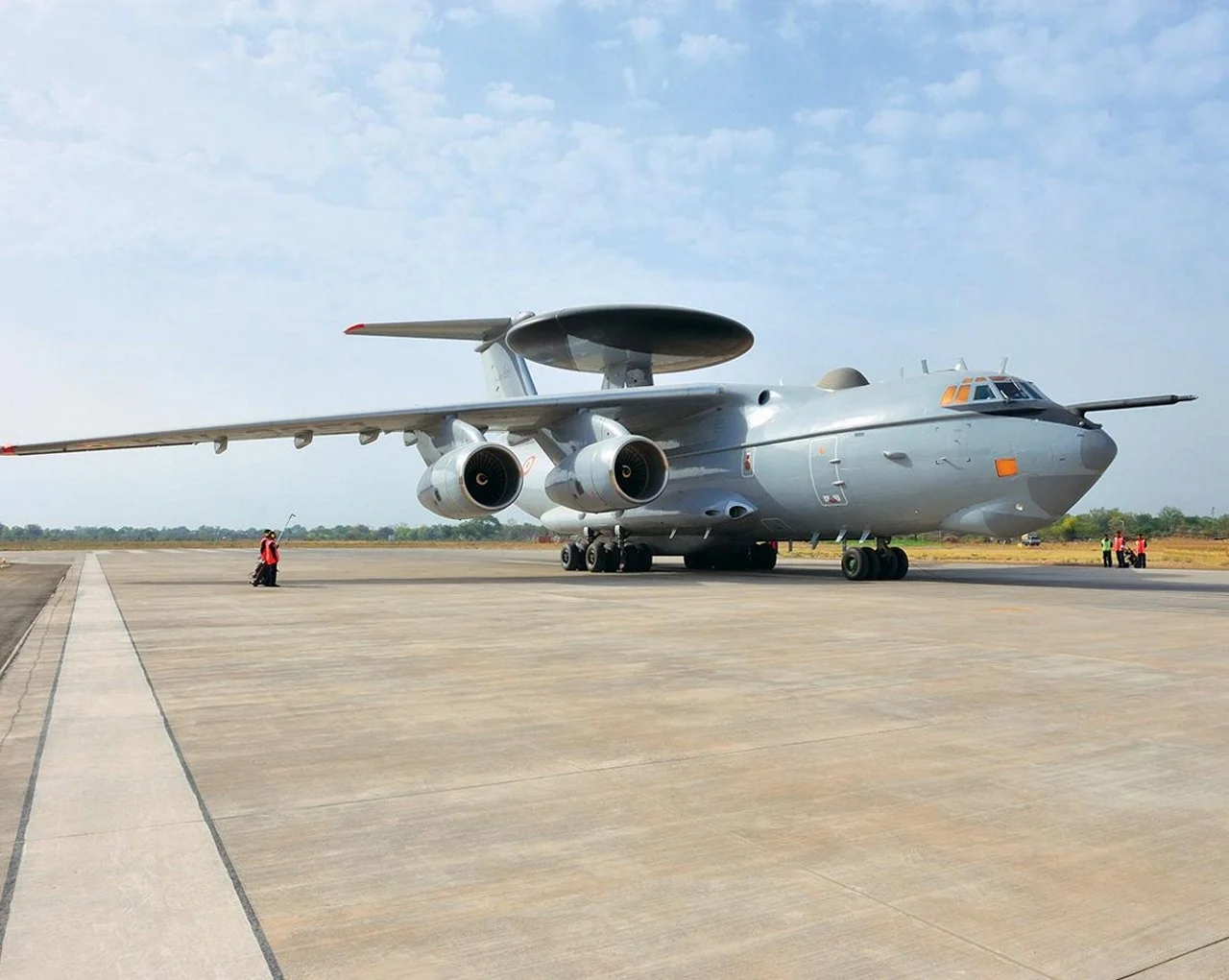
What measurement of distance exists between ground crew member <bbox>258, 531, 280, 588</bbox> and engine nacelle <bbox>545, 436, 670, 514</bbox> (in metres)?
5.03

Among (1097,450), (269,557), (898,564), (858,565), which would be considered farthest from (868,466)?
(269,557)

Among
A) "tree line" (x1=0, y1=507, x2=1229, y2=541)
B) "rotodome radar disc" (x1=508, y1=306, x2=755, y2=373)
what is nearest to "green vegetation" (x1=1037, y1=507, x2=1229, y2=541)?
"tree line" (x1=0, y1=507, x2=1229, y2=541)

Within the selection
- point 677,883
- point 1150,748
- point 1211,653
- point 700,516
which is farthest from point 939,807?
point 700,516

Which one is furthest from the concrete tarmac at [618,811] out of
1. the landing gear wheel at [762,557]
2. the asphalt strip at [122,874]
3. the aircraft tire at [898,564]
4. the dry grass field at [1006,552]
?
the dry grass field at [1006,552]

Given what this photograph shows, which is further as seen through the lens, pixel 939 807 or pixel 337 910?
pixel 939 807

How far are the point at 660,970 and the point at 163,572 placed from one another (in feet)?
70.6

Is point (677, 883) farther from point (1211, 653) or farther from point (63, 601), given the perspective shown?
point (63, 601)

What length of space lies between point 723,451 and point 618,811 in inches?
612

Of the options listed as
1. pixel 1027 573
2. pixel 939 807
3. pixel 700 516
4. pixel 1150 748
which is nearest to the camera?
pixel 939 807

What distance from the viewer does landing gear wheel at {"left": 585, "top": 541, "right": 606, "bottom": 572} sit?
798 inches

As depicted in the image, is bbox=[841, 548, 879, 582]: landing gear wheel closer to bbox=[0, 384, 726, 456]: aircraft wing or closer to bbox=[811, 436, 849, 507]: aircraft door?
bbox=[811, 436, 849, 507]: aircraft door

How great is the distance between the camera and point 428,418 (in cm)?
1827

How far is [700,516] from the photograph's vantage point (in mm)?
18734

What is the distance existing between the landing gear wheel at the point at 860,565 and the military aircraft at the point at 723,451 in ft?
0.12
